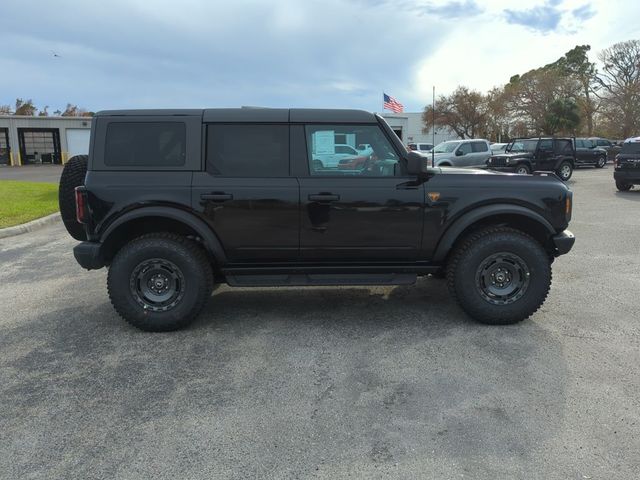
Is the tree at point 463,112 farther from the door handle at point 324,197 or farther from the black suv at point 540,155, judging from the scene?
the door handle at point 324,197

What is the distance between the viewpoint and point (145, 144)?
4.40 m

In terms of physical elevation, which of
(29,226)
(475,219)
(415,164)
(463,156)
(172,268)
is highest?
(463,156)

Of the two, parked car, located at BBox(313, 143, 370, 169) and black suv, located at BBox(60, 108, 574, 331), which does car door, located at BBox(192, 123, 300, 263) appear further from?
parked car, located at BBox(313, 143, 370, 169)

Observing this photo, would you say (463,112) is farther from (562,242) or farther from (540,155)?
(562,242)

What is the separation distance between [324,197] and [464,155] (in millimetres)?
17277

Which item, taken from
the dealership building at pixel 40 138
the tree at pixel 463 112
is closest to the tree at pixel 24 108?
the dealership building at pixel 40 138

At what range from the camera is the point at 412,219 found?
14.5 ft

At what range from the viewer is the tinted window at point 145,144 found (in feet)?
14.3

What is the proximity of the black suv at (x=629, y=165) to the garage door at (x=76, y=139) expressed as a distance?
40435mm

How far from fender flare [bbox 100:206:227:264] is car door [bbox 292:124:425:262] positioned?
2.61 ft

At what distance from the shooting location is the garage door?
4238cm

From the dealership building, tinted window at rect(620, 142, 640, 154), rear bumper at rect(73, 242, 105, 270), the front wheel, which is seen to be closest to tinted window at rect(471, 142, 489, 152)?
the front wheel

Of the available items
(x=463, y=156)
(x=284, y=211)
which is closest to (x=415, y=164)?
(x=284, y=211)

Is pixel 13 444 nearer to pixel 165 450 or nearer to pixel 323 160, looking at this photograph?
pixel 165 450
